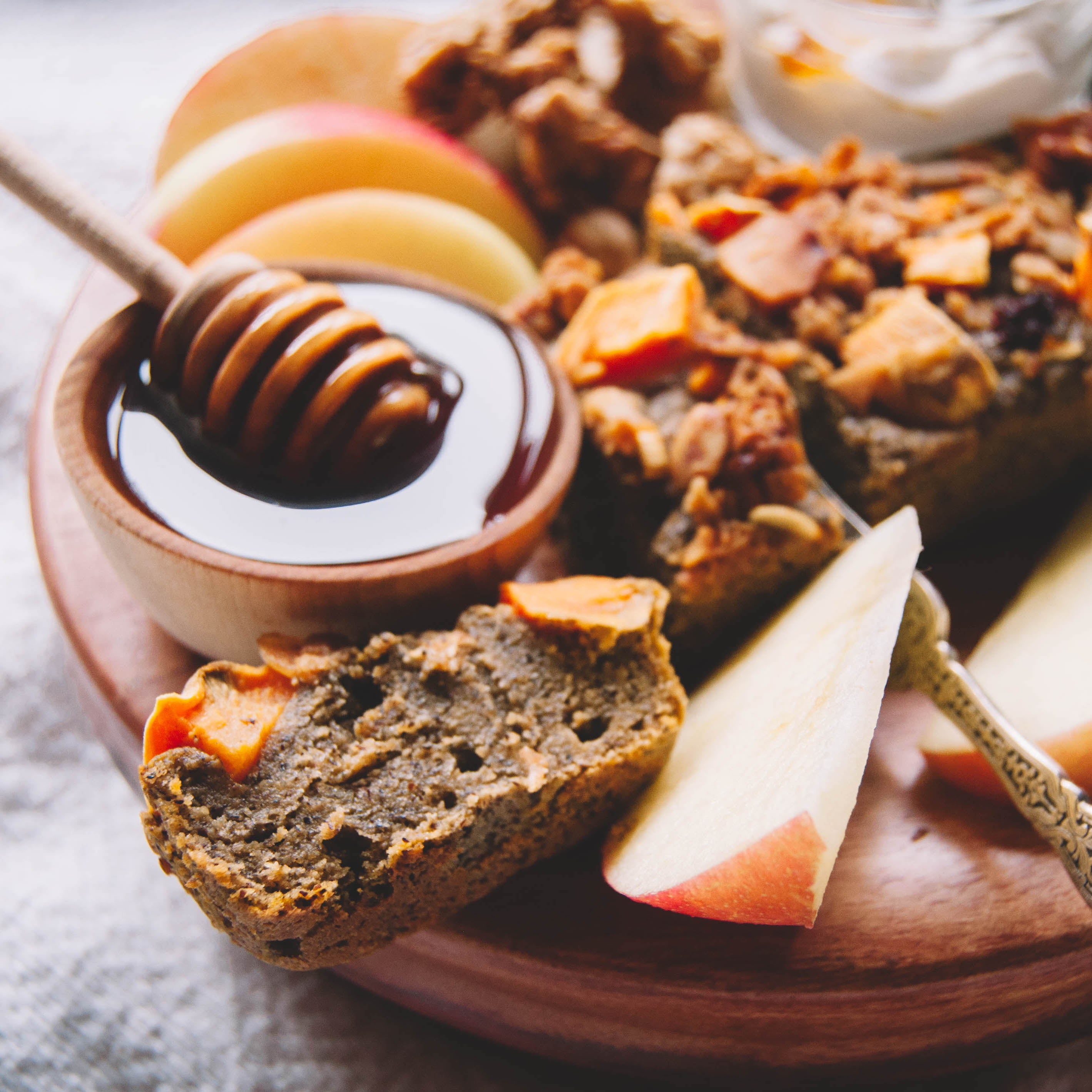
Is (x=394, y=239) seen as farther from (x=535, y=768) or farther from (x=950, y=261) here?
(x=535, y=768)

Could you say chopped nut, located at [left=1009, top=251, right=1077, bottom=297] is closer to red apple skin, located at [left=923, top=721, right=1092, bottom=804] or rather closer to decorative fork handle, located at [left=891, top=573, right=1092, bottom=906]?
decorative fork handle, located at [left=891, top=573, right=1092, bottom=906]

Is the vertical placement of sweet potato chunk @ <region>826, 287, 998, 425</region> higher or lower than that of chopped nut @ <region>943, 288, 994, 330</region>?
lower

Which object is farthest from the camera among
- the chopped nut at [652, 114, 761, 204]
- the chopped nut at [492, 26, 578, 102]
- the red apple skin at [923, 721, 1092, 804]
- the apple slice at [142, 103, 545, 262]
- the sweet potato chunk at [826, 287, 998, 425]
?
the chopped nut at [492, 26, 578, 102]

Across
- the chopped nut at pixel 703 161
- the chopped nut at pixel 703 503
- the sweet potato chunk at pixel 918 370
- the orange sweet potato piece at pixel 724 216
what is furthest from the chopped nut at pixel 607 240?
the chopped nut at pixel 703 503

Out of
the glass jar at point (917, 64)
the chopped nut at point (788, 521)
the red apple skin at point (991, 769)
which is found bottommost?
the red apple skin at point (991, 769)

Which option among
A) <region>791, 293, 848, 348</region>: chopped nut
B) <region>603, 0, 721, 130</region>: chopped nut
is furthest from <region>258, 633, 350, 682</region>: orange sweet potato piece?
<region>603, 0, 721, 130</region>: chopped nut

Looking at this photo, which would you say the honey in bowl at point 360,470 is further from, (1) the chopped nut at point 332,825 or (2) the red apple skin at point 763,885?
(2) the red apple skin at point 763,885

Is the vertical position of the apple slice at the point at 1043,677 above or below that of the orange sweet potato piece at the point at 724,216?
below
